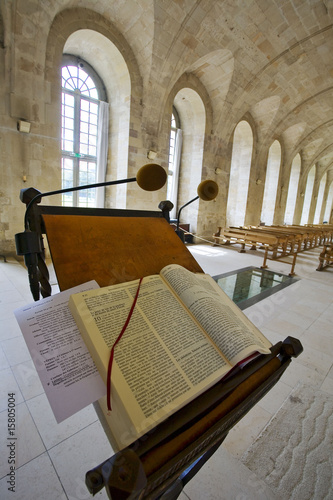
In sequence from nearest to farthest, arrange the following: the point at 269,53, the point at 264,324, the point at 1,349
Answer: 1. the point at 1,349
2. the point at 264,324
3. the point at 269,53

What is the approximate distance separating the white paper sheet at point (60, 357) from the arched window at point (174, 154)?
869cm

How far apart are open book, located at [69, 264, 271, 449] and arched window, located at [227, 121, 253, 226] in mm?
11354

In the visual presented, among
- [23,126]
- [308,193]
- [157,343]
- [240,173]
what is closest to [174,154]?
[240,173]

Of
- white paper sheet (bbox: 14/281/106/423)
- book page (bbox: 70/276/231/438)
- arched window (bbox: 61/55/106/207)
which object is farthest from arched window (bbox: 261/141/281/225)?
white paper sheet (bbox: 14/281/106/423)

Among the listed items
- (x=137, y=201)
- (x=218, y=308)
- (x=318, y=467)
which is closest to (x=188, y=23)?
(x=137, y=201)

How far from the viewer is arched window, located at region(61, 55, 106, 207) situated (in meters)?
6.36

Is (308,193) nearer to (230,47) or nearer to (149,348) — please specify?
(230,47)

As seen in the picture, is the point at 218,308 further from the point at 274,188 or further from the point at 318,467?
the point at 274,188

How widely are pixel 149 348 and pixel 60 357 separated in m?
0.24

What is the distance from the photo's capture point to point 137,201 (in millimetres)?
7070

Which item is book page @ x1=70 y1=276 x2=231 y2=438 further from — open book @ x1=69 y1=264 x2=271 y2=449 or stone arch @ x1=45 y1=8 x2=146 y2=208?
stone arch @ x1=45 y1=8 x2=146 y2=208

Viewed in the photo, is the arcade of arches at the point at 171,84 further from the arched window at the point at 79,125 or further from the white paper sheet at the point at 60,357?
the white paper sheet at the point at 60,357

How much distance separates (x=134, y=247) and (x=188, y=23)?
7295mm

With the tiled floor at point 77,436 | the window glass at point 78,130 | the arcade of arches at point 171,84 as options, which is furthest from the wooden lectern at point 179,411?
the window glass at point 78,130
